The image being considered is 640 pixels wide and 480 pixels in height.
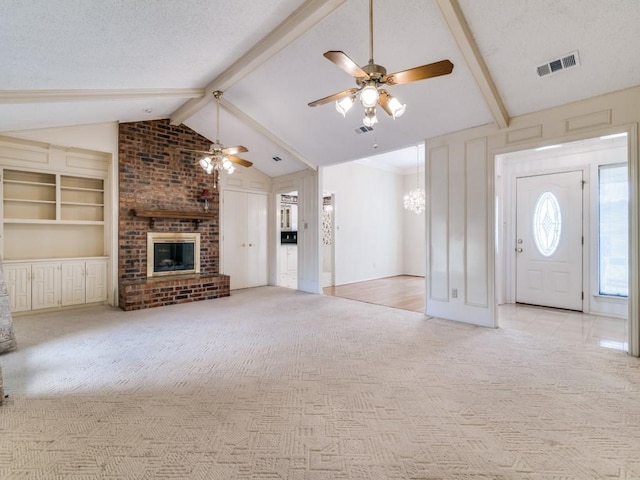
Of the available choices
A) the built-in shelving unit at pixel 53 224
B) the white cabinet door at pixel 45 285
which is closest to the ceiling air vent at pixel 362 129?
the built-in shelving unit at pixel 53 224

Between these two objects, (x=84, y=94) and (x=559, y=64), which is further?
(x=84, y=94)

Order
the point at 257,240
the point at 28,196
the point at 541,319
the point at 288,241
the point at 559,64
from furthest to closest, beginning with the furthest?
1. the point at 288,241
2. the point at 257,240
3. the point at 28,196
4. the point at 541,319
5. the point at 559,64

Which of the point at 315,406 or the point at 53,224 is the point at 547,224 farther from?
the point at 53,224

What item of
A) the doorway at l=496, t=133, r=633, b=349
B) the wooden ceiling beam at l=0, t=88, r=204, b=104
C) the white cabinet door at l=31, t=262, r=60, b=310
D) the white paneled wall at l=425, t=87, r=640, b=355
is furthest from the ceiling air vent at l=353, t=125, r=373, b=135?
the white cabinet door at l=31, t=262, r=60, b=310

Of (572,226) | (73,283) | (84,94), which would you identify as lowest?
(73,283)

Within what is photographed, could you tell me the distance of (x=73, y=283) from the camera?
203 inches

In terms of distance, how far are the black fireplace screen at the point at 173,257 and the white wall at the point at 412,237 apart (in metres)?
5.96

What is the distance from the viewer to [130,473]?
1.62m

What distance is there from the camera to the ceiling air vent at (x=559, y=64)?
300cm

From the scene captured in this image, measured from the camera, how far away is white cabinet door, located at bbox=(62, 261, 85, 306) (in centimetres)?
507

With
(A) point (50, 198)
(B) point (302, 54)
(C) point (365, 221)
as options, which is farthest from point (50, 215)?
(C) point (365, 221)

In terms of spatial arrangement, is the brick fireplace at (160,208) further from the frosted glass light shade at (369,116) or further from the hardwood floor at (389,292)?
the frosted glass light shade at (369,116)

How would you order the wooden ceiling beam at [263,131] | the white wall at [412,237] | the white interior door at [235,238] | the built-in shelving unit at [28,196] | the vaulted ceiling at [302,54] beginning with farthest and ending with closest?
the white wall at [412,237] → the white interior door at [235,238] → the wooden ceiling beam at [263,131] → the built-in shelving unit at [28,196] → the vaulted ceiling at [302,54]

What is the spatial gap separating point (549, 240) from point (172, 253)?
6703 mm
